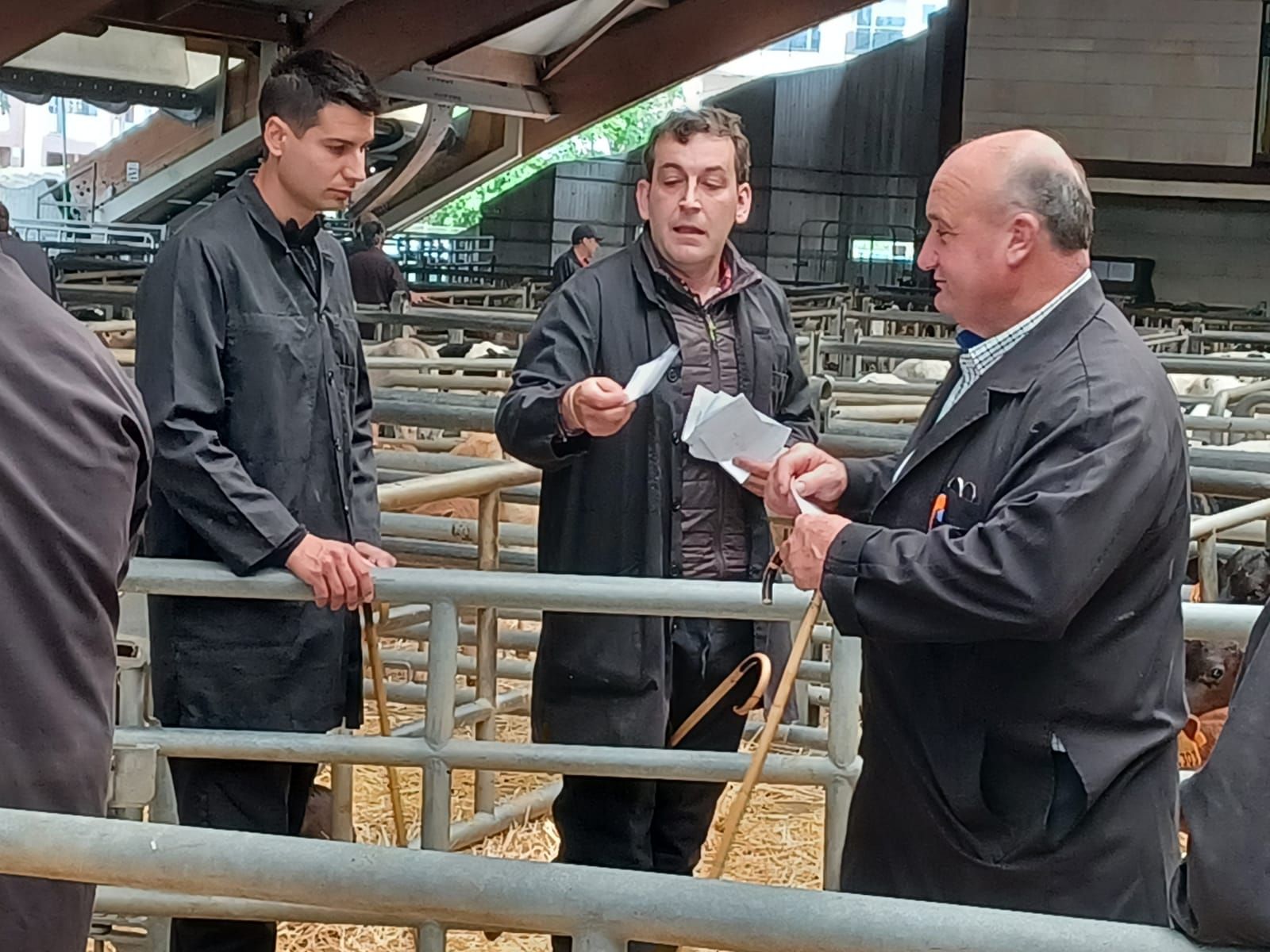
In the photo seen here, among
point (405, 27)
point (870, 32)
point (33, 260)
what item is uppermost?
point (870, 32)

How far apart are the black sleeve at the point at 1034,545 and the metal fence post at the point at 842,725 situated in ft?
2.42

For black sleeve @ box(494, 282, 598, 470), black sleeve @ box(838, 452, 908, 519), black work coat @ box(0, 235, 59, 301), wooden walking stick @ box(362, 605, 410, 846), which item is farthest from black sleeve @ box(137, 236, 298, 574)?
black sleeve @ box(838, 452, 908, 519)

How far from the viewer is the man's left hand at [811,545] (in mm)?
2055

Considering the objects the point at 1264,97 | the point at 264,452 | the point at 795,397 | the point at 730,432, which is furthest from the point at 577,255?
the point at 1264,97

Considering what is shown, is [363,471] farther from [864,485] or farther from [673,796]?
[864,485]

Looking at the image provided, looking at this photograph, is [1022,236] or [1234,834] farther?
[1022,236]

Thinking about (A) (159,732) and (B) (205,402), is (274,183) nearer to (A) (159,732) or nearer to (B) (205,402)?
(B) (205,402)

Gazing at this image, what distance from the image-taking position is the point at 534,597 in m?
2.52

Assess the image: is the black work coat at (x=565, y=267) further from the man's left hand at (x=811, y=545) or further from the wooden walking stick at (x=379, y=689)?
the man's left hand at (x=811, y=545)

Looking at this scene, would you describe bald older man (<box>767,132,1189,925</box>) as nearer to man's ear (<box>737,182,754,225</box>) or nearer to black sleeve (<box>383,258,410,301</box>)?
man's ear (<box>737,182,754,225</box>)

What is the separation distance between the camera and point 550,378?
9.45 ft

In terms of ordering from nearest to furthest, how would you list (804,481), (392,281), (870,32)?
(804,481) < (392,281) < (870,32)

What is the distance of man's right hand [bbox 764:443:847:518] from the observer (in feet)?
7.89

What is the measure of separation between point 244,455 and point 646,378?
63 cm
